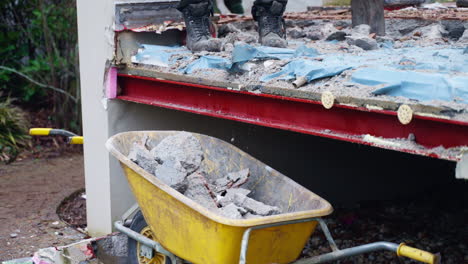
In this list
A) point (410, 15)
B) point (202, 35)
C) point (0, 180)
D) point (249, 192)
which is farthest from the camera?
point (0, 180)

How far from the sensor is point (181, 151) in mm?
3803

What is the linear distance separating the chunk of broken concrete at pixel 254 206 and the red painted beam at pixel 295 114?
1.54 feet

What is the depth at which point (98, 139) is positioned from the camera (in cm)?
511

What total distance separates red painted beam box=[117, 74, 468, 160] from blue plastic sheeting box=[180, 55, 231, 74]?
13 cm

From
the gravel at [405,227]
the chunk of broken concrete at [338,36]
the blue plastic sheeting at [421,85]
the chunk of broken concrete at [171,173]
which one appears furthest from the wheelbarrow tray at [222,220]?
the chunk of broken concrete at [338,36]

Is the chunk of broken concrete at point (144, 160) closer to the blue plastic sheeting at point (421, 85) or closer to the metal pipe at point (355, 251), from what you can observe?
the metal pipe at point (355, 251)

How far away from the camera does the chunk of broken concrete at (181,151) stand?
372 cm

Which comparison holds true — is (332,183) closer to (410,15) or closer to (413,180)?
(413,180)

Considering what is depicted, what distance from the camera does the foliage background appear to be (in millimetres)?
8703

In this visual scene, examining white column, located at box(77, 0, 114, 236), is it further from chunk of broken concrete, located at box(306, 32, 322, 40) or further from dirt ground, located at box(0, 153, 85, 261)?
chunk of broken concrete, located at box(306, 32, 322, 40)

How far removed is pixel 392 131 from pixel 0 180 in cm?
545

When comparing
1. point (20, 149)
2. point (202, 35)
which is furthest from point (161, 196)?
point (20, 149)

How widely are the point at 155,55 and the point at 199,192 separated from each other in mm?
1437

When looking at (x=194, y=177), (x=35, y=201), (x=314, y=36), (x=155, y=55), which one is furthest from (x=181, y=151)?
(x=35, y=201)
